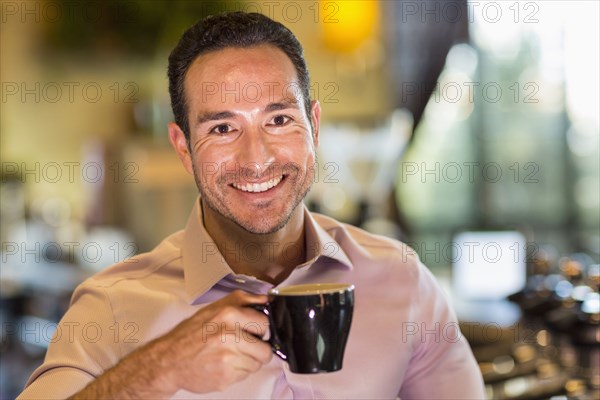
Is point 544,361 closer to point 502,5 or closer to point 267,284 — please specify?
point 267,284

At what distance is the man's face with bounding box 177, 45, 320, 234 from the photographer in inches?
55.6

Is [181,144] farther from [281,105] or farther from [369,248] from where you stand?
[369,248]

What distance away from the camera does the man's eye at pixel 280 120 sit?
1438 millimetres

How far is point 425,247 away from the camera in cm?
742

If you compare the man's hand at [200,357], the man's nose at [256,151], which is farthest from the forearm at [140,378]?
the man's nose at [256,151]

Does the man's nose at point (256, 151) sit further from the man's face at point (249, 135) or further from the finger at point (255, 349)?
the finger at point (255, 349)

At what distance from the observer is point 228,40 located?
1.44 m

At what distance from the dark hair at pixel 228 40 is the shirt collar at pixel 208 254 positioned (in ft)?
0.54

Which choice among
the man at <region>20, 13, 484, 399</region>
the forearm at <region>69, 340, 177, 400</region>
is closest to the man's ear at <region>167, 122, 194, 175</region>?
the man at <region>20, 13, 484, 399</region>

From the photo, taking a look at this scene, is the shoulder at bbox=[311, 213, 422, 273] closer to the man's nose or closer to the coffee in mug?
the man's nose

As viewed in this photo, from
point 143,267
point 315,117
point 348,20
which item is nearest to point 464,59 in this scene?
point 348,20

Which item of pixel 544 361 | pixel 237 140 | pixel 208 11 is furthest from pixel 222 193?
pixel 208 11

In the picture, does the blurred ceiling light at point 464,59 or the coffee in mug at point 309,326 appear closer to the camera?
the coffee in mug at point 309,326

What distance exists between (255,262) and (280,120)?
9.9 inches
